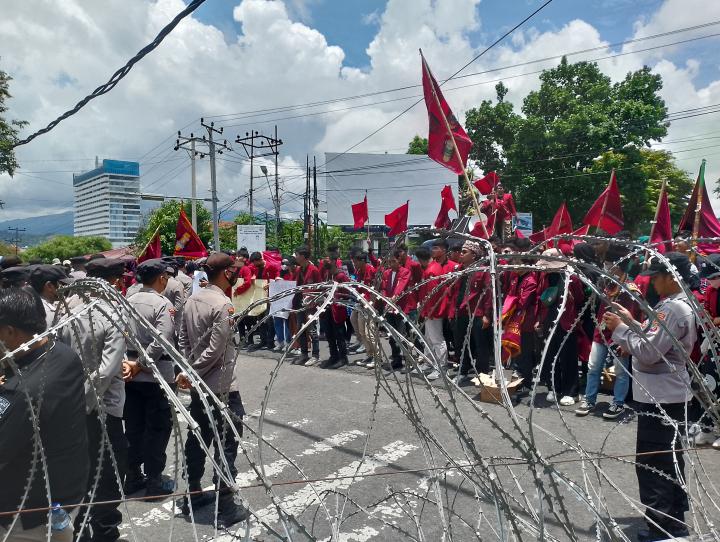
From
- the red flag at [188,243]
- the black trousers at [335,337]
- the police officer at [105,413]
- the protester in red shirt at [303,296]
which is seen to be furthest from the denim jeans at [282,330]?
the police officer at [105,413]

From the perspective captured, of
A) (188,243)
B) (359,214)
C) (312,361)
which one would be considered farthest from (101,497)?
(359,214)

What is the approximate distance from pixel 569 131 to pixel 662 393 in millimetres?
25308

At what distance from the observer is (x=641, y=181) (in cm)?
2675

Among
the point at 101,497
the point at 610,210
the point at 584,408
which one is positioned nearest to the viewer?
the point at 101,497

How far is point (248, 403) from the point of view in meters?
6.52

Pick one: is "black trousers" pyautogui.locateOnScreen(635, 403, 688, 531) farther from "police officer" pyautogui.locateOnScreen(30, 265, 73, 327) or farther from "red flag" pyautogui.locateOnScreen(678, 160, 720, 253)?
"red flag" pyautogui.locateOnScreen(678, 160, 720, 253)

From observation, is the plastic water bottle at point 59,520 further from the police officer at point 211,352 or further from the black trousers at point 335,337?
the black trousers at point 335,337

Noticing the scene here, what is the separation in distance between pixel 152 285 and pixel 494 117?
2788 cm

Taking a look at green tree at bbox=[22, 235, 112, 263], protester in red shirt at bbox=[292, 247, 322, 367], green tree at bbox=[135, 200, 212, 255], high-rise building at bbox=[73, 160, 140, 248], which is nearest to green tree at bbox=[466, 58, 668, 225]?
green tree at bbox=[135, 200, 212, 255]

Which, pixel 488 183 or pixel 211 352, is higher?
pixel 488 183

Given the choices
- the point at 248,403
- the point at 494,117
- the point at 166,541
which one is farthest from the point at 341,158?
→ the point at 166,541

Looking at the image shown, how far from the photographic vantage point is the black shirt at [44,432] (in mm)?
2131

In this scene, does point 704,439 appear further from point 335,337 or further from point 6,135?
point 6,135

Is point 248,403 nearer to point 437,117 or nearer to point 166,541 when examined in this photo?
point 166,541
